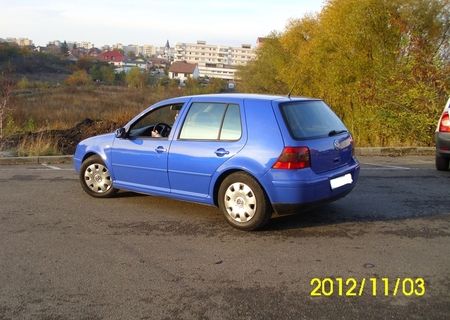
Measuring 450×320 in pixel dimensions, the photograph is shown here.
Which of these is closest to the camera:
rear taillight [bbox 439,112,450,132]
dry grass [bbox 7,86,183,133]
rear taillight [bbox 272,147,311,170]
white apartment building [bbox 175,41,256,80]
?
rear taillight [bbox 272,147,311,170]

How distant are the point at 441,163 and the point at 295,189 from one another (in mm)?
5484

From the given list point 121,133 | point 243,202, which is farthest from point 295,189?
point 121,133

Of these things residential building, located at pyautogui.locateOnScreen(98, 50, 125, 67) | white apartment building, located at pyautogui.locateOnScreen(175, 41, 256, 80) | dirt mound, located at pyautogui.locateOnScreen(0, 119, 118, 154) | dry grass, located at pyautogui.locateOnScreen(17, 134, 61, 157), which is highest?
white apartment building, located at pyautogui.locateOnScreen(175, 41, 256, 80)

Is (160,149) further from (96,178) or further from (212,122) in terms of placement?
(96,178)

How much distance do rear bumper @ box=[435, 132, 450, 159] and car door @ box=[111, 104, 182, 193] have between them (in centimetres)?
517

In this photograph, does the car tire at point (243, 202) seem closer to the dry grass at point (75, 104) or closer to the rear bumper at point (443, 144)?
the rear bumper at point (443, 144)

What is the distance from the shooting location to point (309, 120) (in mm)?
5801

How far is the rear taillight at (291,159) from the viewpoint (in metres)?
5.34

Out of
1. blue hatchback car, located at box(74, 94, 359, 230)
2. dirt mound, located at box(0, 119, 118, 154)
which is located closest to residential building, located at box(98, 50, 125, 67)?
dirt mound, located at box(0, 119, 118, 154)

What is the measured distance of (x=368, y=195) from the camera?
24.3ft

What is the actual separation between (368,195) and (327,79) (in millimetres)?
19151

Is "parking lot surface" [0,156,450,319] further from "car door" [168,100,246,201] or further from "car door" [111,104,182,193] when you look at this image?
"car door" [168,100,246,201]

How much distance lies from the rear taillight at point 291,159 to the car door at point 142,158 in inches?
61.4

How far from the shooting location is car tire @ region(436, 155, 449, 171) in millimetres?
9594
